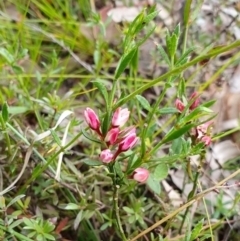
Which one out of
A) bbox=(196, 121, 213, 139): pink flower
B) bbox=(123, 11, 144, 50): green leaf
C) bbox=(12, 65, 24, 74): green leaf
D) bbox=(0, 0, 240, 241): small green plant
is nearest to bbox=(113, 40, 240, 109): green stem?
bbox=(0, 0, 240, 241): small green plant

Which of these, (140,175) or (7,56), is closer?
(140,175)

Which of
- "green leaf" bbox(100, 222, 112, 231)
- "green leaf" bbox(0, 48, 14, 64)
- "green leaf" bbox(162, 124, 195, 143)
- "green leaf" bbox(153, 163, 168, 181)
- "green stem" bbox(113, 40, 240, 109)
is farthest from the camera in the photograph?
"green leaf" bbox(0, 48, 14, 64)

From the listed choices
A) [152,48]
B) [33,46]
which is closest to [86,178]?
[33,46]

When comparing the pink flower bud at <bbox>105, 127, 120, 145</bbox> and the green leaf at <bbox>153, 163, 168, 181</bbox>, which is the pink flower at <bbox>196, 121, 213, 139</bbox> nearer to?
the green leaf at <bbox>153, 163, 168, 181</bbox>

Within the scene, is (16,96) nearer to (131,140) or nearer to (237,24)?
(131,140)

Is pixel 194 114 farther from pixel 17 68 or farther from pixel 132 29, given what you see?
pixel 17 68

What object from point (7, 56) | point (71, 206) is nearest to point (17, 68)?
point (7, 56)
